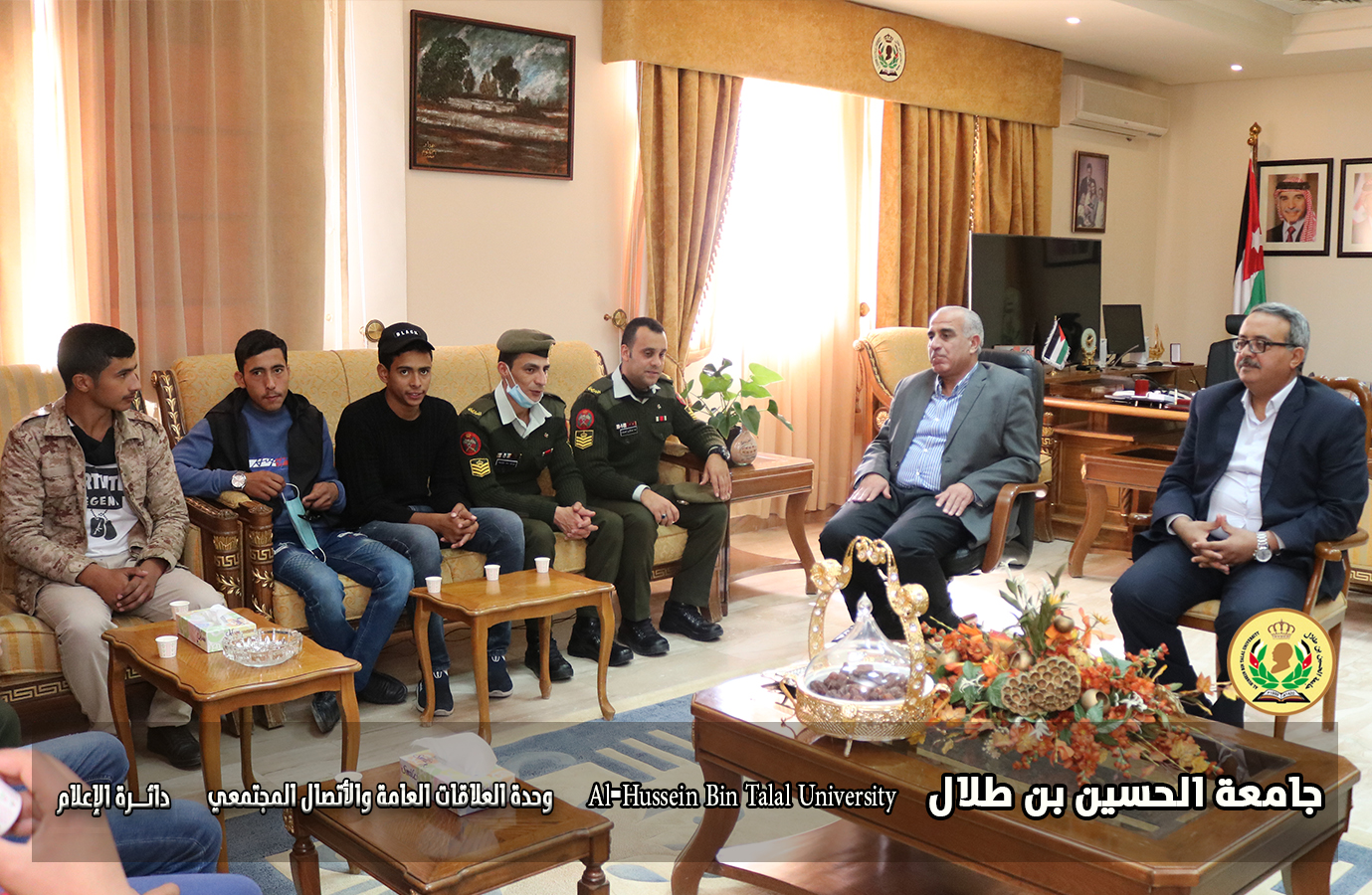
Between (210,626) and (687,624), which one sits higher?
(210,626)

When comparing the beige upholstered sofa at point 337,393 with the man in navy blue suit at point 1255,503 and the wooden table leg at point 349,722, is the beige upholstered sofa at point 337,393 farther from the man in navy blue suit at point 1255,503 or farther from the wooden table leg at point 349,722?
the man in navy blue suit at point 1255,503

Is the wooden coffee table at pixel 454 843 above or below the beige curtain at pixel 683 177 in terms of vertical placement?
below

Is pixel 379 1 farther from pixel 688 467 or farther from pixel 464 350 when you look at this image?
Result: pixel 688 467

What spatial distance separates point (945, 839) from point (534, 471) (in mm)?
2347

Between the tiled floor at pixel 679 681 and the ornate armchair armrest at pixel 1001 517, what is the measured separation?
65 cm

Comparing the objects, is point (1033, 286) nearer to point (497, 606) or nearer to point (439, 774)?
point (497, 606)

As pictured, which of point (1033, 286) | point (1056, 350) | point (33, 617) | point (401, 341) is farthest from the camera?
point (1033, 286)

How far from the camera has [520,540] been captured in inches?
148

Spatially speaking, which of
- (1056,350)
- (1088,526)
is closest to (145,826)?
(1088,526)

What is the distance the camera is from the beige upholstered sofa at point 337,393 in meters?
3.30

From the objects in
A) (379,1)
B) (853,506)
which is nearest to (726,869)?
(853,506)

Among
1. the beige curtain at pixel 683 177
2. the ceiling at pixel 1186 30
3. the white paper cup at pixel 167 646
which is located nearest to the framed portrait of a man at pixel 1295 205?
the ceiling at pixel 1186 30

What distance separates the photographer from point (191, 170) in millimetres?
3912

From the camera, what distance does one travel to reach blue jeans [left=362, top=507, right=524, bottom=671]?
3.55 metres
